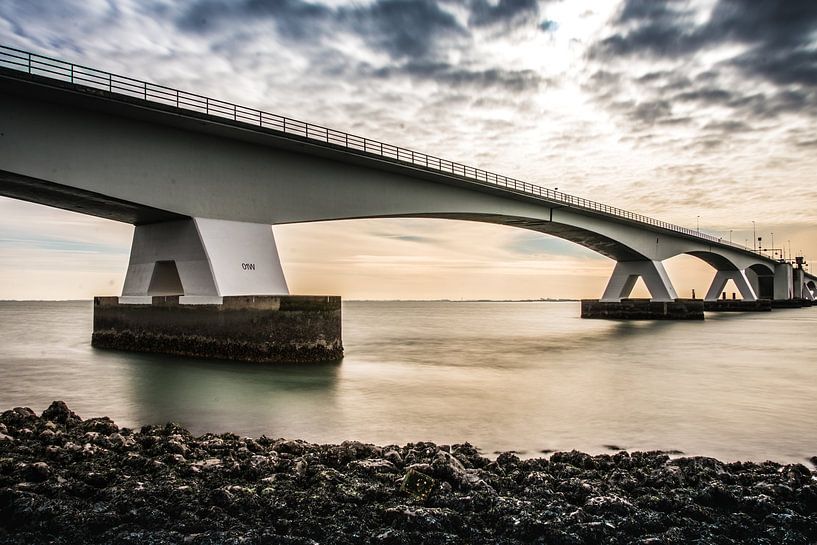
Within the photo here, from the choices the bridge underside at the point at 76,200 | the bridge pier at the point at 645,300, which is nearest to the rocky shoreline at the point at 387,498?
the bridge underside at the point at 76,200

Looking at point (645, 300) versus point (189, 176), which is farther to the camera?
point (645, 300)

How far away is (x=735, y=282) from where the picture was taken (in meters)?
80.1

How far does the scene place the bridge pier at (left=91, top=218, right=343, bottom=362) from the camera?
18.4m

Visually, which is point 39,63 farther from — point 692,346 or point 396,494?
point 692,346

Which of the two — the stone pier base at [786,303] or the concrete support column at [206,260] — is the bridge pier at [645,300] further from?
the stone pier base at [786,303]

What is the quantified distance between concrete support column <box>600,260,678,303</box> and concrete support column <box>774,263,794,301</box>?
5598cm

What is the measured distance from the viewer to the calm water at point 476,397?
9.31 metres

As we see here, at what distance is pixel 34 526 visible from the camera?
4.66 m

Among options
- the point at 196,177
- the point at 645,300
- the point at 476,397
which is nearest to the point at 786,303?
the point at 645,300

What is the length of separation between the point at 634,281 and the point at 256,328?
46.2 m

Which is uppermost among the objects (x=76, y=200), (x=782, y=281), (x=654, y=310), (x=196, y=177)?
(x=196, y=177)

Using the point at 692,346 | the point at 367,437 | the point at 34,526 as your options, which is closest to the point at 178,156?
the point at 367,437

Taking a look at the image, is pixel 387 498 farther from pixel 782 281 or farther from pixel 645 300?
pixel 782 281

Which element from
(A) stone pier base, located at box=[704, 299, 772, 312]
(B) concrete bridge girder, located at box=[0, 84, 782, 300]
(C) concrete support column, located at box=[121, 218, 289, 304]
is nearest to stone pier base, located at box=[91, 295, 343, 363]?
(C) concrete support column, located at box=[121, 218, 289, 304]
